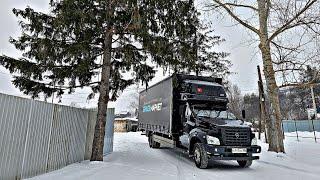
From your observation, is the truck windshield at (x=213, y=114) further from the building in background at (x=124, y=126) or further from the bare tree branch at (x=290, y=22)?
the building in background at (x=124, y=126)

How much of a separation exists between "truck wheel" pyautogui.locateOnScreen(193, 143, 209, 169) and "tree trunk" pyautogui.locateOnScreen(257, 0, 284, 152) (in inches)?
204

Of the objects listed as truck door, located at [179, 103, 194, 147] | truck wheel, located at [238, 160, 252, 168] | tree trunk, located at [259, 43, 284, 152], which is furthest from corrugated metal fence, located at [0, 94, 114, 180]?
tree trunk, located at [259, 43, 284, 152]

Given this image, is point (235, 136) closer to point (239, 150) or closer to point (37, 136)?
point (239, 150)

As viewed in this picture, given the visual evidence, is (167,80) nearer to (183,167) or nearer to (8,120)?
(183,167)

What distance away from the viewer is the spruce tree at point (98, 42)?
335 inches

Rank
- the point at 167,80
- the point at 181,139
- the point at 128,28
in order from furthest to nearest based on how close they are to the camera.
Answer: the point at 167,80 < the point at 181,139 < the point at 128,28

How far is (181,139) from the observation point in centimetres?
1115

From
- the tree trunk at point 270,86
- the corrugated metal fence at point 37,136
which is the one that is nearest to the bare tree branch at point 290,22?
the tree trunk at point 270,86

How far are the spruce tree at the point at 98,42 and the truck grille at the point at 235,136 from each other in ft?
8.77

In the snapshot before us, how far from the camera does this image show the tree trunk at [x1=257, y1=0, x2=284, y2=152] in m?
12.6

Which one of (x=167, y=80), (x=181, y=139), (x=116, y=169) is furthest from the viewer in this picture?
(x=167, y=80)

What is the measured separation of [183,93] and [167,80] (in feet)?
4.82

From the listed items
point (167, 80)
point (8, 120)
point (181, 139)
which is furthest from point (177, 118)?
point (8, 120)

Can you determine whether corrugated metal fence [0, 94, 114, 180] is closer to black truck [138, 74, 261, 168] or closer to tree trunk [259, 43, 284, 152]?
black truck [138, 74, 261, 168]
